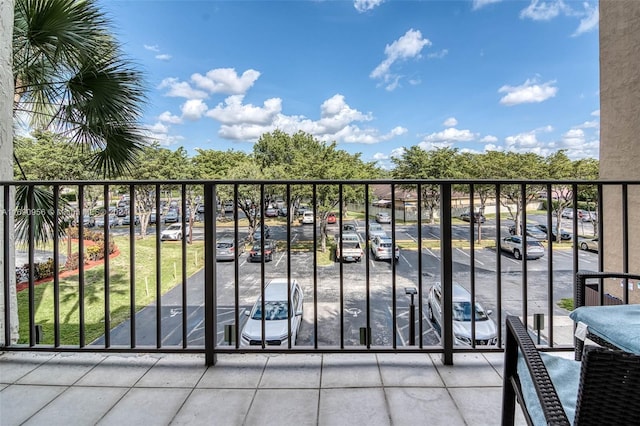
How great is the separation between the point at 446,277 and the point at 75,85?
12.1ft

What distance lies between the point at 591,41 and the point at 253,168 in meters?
13.8

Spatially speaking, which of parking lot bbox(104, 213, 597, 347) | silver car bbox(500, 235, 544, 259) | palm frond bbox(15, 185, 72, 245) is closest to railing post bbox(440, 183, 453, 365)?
palm frond bbox(15, 185, 72, 245)

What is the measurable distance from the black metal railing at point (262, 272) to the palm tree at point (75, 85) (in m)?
0.37

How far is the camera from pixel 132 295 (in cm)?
168

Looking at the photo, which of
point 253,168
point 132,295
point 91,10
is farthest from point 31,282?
point 253,168

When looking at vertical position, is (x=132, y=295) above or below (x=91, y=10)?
below

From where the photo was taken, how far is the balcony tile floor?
1.24 m

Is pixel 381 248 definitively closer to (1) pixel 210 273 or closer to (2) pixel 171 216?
(2) pixel 171 216

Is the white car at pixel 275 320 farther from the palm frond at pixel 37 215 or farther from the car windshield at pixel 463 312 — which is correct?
the car windshield at pixel 463 312

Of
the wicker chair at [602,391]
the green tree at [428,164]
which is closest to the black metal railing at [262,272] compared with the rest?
the wicker chair at [602,391]

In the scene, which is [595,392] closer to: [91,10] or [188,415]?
[188,415]

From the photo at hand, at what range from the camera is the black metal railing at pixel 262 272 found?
167 cm

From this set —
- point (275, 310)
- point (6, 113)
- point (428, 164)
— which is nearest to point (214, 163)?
point (428, 164)

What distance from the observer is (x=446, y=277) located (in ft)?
5.30
